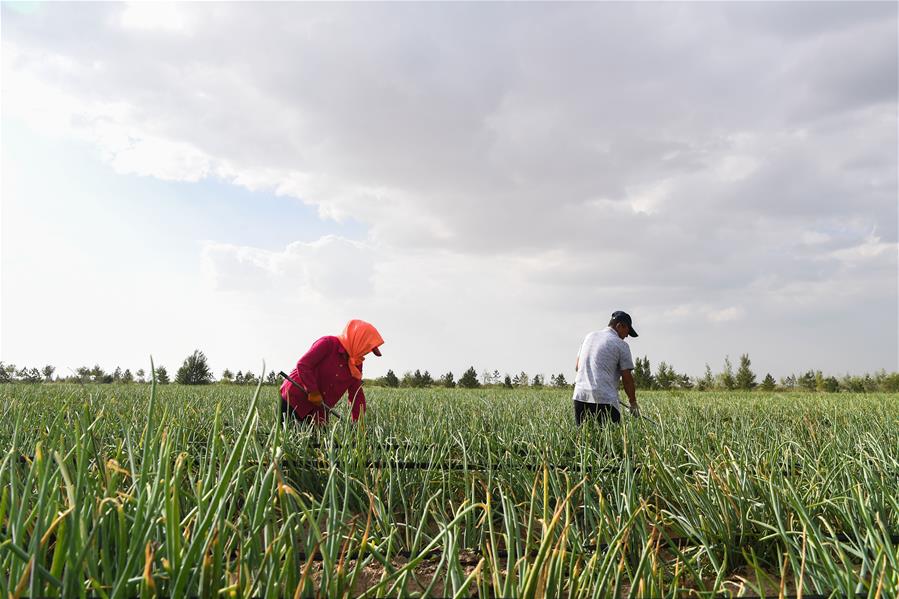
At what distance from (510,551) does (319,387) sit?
3.37 metres

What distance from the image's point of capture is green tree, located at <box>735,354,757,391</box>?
2787 centimetres

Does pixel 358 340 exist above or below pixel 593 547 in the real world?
above

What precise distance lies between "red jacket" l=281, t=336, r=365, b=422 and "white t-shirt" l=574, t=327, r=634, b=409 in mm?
2251

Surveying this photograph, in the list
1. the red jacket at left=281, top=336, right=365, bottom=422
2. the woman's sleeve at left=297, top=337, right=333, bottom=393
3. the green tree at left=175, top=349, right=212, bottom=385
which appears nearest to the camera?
the woman's sleeve at left=297, top=337, right=333, bottom=393

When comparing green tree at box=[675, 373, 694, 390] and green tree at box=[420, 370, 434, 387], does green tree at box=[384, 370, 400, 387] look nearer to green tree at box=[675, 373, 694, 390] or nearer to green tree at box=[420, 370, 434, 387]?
green tree at box=[420, 370, 434, 387]

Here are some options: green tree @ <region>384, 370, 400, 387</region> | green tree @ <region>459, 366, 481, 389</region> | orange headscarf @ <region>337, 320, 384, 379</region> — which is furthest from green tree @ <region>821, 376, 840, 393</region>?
orange headscarf @ <region>337, 320, 384, 379</region>

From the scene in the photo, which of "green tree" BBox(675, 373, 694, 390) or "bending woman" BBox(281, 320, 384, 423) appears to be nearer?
"bending woman" BBox(281, 320, 384, 423)

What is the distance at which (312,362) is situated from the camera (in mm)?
4504

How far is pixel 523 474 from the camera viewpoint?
2.56 metres

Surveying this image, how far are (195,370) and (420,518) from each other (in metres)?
26.2

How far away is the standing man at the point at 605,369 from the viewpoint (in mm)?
5492

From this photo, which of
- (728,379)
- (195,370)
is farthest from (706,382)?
(195,370)

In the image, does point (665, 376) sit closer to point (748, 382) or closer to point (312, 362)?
point (748, 382)

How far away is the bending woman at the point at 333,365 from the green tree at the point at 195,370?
76.3 ft
